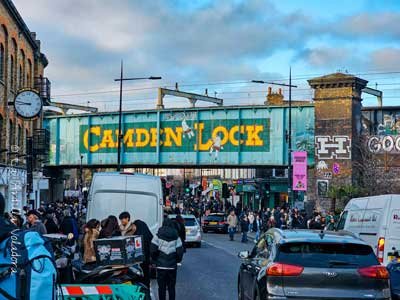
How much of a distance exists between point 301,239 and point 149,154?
36.8 metres

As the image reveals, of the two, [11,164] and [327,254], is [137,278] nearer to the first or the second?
[327,254]

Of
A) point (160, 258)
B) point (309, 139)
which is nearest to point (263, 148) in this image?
point (309, 139)

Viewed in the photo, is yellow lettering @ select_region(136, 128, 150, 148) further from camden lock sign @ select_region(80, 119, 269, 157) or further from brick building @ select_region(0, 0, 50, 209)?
brick building @ select_region(0, 0, 50, 209)

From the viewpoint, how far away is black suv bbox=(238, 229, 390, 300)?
9.46 m

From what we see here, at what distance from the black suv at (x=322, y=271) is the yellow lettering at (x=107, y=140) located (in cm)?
3806

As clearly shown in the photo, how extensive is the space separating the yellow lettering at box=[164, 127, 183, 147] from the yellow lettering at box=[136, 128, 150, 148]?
142 centimetres

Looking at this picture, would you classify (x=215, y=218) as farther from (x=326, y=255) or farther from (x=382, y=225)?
(x=326, y=255)

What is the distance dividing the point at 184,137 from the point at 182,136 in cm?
16

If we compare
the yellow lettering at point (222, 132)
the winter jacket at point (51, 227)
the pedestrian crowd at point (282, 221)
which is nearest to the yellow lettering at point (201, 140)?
the yellow lettering at point (222, 132)

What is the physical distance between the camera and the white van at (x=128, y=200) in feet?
58.7

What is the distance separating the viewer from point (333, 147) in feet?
131

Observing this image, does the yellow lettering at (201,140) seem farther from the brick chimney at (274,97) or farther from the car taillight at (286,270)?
the car taillight at (286,270)

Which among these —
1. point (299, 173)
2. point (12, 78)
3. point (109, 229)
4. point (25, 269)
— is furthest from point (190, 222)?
point (25, 269)

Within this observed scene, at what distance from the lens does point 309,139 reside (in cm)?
4116
